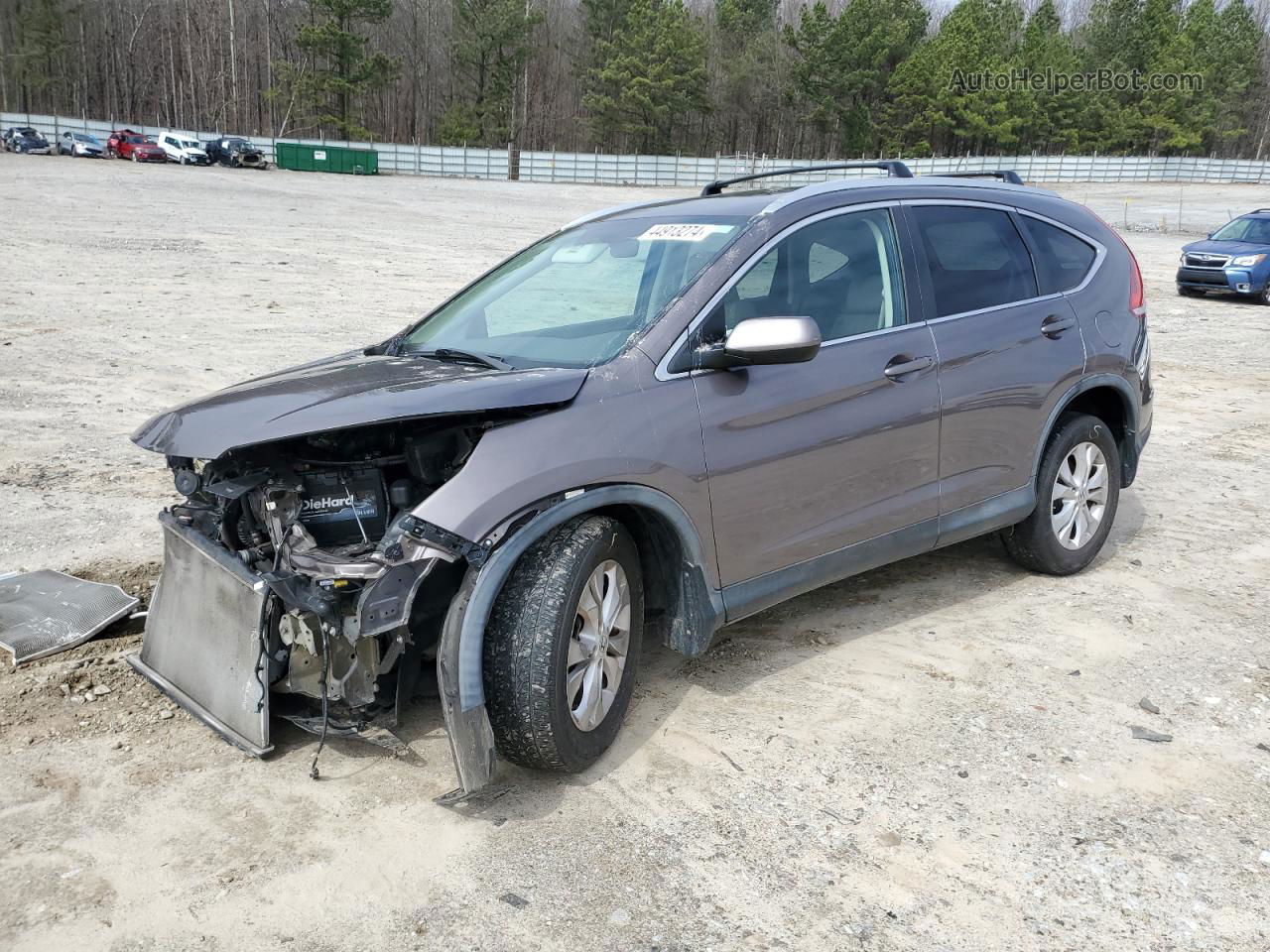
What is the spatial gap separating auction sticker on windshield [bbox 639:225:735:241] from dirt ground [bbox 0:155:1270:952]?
1.70 meters

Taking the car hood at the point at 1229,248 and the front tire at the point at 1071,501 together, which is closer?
the front tire at the point at 1071,501

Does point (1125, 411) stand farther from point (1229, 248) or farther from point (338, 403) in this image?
point (1229, 248)

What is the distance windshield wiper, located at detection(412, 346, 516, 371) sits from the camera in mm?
3640

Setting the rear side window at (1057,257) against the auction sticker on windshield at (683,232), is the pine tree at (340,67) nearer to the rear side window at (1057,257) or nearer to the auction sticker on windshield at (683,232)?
the rear side window at (1057,257)

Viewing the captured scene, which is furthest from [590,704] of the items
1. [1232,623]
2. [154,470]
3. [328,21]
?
[328,21]

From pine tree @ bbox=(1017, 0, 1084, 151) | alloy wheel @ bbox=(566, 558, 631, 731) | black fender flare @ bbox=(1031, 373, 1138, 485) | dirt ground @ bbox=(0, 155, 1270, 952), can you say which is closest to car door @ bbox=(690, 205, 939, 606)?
alloy wheel @ bbox=(566, 558, 631, 731)

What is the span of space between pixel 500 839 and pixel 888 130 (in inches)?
3549

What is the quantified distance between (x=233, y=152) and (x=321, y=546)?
185ft

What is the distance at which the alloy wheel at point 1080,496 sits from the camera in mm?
5074

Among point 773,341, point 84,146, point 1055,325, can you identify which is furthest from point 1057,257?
point 84,146

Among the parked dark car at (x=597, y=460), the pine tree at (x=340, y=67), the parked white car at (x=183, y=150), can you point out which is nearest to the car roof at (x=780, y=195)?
the parked dark car at (x=597, y=460)

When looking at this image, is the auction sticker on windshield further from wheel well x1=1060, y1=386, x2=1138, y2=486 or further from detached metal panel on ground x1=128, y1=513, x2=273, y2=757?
wheel well x1=1060, y1=386, x2=1138, y2=486

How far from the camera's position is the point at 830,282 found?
4.11m

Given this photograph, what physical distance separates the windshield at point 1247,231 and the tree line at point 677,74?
2425 inches
